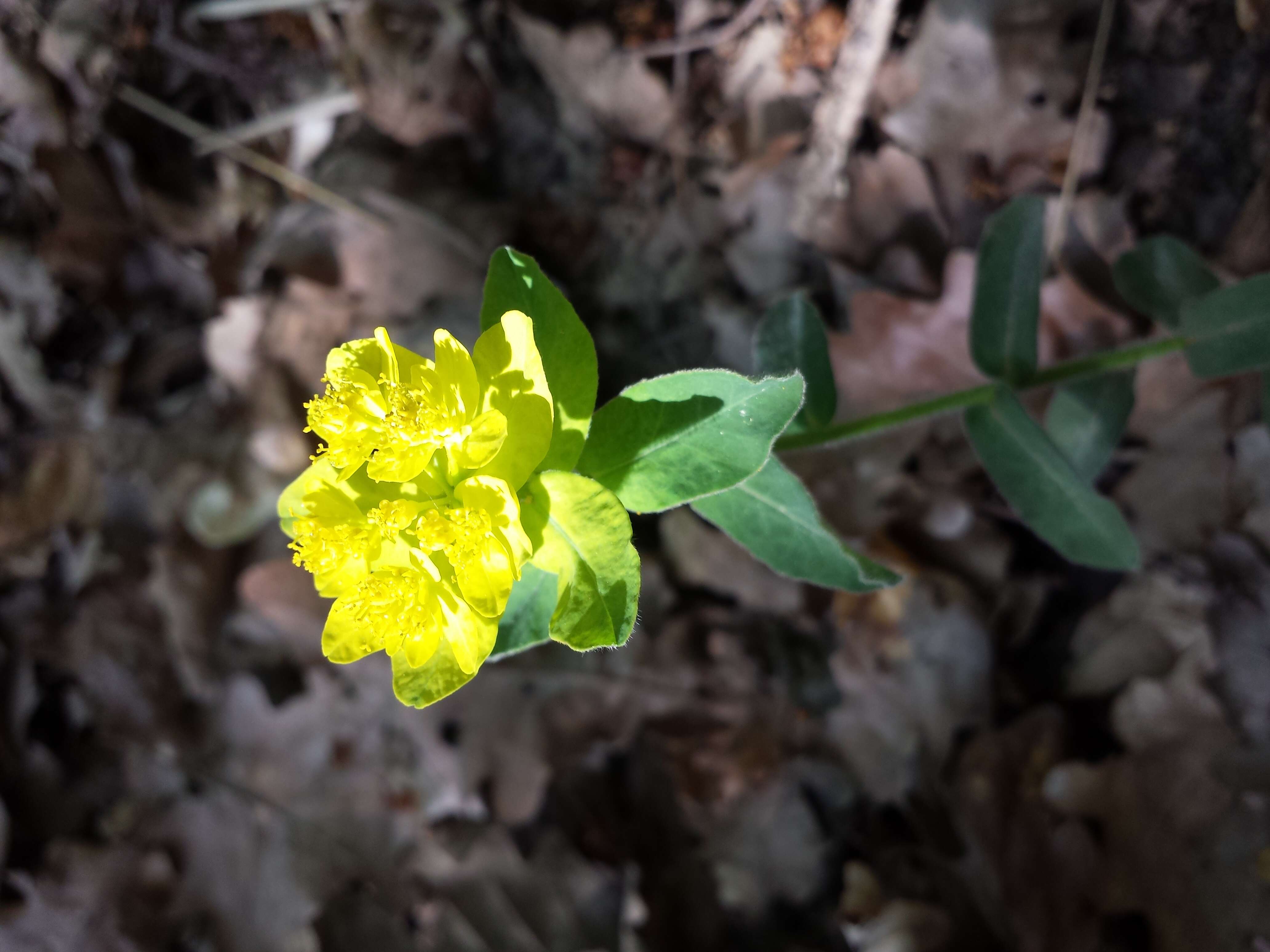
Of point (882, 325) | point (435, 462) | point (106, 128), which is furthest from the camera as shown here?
point (106, 128)

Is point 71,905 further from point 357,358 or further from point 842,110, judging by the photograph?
point 842,110

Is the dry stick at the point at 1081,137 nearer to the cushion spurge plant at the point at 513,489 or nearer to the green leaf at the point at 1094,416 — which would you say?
the green leaf at the point at 1094,416

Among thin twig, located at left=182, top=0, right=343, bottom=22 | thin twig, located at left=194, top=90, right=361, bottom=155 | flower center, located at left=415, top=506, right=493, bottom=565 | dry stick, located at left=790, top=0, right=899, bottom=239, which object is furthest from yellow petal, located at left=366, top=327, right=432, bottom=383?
thin twig, located at left=182, top=0, right=343, bottom=22

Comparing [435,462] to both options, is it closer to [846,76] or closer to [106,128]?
[846,76]

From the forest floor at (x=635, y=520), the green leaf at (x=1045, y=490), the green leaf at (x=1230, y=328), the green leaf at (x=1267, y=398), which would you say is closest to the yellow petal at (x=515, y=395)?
the green leaf at (x=1045, y=490)

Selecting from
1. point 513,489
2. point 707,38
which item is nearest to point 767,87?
point 707,38

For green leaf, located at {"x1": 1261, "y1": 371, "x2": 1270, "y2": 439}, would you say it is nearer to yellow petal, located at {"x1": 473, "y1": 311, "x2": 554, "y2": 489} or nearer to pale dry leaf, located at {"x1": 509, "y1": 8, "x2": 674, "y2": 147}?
yellow petal, located at {"x1": 473, "y1": 311, "x2": 554, "y2": 489}

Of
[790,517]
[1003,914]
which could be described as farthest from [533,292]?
[1003,914]
